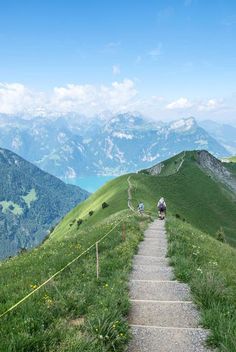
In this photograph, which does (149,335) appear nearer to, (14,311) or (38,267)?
(14,311)

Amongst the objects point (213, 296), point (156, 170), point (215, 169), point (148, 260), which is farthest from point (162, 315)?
point (215, 169)

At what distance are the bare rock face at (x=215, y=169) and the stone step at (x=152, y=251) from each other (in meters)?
138

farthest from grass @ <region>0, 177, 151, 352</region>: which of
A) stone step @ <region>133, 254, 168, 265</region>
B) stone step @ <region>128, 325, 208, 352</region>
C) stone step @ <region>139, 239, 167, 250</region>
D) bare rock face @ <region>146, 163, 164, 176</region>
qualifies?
bare rock face @ <region>146, 163, 164, 176</region>

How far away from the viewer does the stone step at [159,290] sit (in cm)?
1473

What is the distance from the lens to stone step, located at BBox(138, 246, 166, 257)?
25078 mm

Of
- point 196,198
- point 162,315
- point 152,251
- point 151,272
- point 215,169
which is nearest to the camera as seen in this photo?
point 162,315

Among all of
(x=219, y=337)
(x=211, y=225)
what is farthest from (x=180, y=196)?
(x=219, y=337)

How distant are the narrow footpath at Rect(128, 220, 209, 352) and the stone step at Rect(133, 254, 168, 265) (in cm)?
181

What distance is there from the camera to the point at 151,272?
63.2ft

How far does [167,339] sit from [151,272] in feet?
27.5

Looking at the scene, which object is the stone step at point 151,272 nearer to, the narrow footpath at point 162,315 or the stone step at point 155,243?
the narrow footpath at point 162,315

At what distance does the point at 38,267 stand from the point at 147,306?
21.4 feet

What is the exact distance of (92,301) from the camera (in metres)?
13.2

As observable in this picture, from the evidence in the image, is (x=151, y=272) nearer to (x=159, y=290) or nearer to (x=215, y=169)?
(x=159, y=290)
